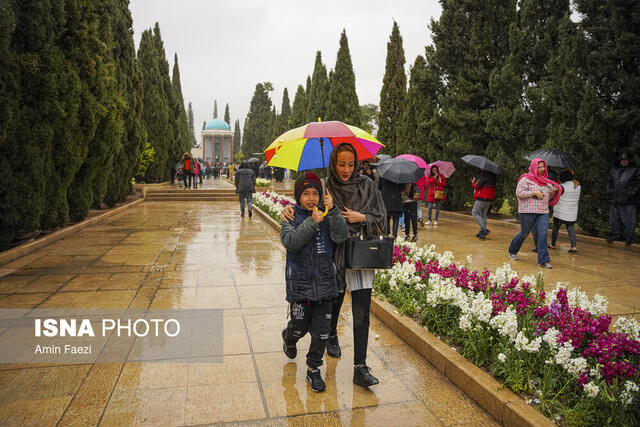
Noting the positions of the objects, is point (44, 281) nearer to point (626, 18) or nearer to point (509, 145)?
point (626, 18)

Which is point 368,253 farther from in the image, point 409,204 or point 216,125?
point 216,125

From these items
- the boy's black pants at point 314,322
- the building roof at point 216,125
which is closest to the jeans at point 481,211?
the boy's black pants at point 314,322

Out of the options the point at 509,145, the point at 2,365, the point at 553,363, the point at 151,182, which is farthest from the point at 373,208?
the point at 151,182

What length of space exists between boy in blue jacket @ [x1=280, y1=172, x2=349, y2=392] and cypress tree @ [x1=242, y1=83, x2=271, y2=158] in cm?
6185

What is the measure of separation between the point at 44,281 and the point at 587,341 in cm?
621

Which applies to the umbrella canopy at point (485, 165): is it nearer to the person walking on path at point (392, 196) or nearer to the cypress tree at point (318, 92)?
the person walking on path at point (392, 196)

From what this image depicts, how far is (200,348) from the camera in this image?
4.01 metres

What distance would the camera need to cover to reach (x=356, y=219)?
10.7 ft

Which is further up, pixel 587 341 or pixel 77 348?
pixel 587 341

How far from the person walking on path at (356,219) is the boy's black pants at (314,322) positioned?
218 millimetres

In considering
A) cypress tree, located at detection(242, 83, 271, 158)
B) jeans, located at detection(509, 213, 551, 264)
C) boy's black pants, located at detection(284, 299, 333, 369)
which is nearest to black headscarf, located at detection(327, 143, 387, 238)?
boy's black pants, located at detection(284, 299, 333, 369)

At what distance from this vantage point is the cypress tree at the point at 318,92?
34.2 meters

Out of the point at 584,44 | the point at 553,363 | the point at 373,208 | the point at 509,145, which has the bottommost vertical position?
the point at 553,363

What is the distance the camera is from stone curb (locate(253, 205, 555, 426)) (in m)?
2.84
